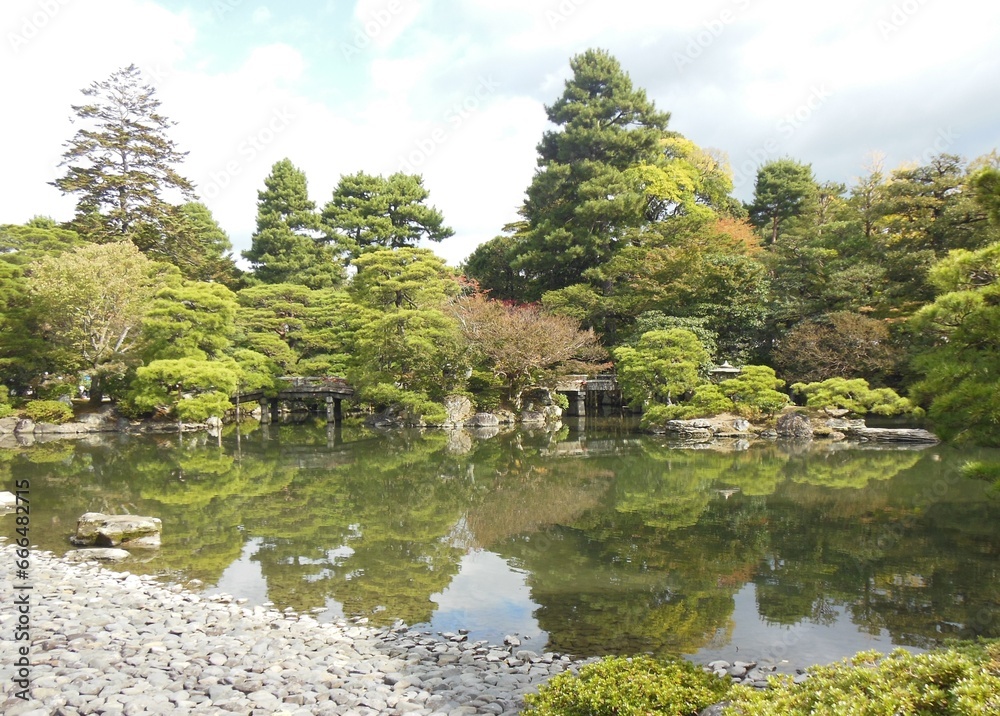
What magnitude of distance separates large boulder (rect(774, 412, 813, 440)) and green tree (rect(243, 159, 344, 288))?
68.6 feet

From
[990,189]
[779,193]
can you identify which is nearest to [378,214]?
[779,193]

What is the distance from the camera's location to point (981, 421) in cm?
560

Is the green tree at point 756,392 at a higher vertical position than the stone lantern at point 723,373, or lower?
lower

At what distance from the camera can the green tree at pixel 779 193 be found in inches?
1283

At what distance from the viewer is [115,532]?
769 centimetres

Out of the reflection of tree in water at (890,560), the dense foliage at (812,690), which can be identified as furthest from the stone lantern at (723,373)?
the dense foliage at (812,690)

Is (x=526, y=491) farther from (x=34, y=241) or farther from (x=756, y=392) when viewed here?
(x=34, y=241)

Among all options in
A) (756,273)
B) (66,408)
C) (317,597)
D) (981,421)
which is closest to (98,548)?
(317,597)

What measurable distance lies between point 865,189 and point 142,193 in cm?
2935

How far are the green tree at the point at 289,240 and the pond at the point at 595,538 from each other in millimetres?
16654

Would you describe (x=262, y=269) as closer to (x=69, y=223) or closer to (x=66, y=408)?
(x=69, y=223)

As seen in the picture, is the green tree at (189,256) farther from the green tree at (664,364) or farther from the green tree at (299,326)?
the green tree at (664,364)

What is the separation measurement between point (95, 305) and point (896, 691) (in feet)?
72.3

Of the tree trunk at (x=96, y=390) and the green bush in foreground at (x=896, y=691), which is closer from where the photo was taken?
the green bush in foreground at (x=896, y=691)
